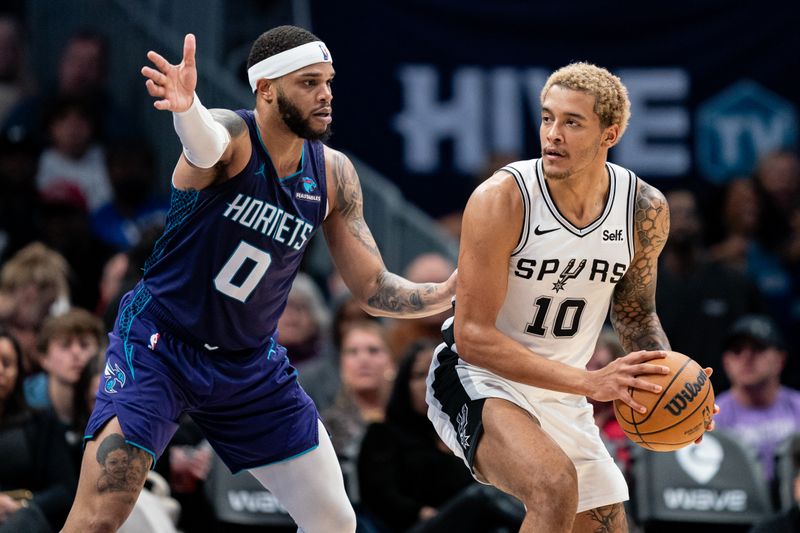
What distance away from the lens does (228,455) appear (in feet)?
20.5

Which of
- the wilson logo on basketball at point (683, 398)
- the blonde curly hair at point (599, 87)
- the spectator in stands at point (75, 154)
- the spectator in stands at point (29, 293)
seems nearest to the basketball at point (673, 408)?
the wilson logo on basketball at point (683, 398)

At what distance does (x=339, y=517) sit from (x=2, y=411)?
2.46 m

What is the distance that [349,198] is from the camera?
653cm

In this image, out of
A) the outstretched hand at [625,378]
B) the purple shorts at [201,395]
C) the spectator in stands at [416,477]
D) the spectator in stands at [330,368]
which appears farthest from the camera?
the spectator in stands at [330,368]

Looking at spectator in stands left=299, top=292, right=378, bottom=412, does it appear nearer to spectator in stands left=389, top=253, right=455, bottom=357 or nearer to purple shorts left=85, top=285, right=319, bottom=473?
spectator in stands left=389, top=253, right=455, bottom=357

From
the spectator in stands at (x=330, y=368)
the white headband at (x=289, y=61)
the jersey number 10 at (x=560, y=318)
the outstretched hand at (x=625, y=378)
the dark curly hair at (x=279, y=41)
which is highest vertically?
the dark curly hair at (x=279, y=41)

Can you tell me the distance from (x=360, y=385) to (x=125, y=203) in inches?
129

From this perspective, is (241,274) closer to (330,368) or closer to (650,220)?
(650,220)

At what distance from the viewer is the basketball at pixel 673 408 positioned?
5746mm

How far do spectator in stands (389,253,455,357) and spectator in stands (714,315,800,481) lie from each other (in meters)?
2.04

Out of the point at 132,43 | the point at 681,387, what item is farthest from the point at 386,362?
the point at 132,43

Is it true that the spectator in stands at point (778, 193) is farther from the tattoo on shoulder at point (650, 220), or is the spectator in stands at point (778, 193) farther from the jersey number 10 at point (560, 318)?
the jersey number 10 at point (560, 318)

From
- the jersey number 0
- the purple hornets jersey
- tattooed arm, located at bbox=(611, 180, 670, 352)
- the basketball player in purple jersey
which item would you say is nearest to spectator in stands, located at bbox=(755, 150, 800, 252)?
tattooed arm, located at bbox=(611, 180, 670, 352)

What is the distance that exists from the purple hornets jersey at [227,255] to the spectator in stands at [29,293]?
143 inches
